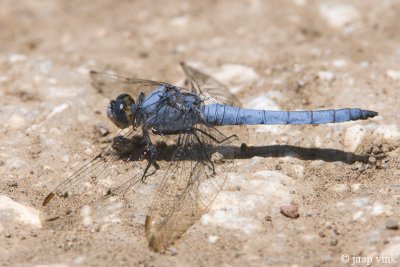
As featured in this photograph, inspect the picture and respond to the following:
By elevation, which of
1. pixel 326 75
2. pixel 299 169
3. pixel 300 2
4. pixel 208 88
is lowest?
pixel 299 169

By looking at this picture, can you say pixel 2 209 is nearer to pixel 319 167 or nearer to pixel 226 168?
pixel 226 168

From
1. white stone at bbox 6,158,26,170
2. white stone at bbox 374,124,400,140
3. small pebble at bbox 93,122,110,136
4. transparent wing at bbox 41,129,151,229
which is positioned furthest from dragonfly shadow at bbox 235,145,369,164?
white stone at bbox 6,158,26,170

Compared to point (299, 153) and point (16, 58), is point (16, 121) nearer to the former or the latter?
point (16, 58)

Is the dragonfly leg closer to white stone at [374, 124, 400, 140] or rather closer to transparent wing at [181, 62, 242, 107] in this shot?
transparent wing at [181, 62, 242, 107]

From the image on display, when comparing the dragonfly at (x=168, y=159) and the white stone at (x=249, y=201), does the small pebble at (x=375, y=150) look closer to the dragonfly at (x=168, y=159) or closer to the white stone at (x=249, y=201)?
the dragonfly at (x=168, y=159)

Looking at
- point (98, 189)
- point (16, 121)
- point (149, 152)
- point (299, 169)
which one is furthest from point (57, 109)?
point (299, 169)

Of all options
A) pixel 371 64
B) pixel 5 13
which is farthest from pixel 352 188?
pixel 5 13

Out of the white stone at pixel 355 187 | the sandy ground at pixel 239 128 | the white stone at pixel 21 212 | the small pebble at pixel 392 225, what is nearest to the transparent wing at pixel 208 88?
the sandy ground at pixel 239 128
